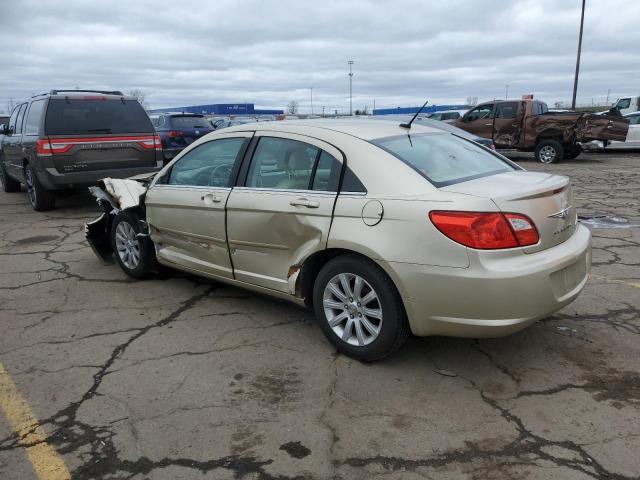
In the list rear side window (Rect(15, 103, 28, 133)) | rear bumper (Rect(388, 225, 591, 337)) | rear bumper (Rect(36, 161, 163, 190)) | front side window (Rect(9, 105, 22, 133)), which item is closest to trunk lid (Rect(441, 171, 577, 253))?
rear bumper (Rect(388, 225, 591, 337))

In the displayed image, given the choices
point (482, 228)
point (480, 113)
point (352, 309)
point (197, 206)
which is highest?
point (480, 113)

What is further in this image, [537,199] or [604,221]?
[604,221]

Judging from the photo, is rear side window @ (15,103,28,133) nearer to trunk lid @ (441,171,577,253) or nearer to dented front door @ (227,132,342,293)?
dented front door @ (227,132,342,293)

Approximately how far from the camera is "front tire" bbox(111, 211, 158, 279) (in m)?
5.20

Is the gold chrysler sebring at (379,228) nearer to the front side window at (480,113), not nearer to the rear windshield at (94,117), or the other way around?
the rear windshield at (94,117)

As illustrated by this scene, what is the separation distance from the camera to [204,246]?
444 cm

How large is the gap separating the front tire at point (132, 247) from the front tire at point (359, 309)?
2.22m

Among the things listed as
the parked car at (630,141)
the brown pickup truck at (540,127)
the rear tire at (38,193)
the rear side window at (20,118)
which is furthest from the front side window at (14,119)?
the parked car at (630,141)

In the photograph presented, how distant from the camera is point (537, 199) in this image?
321 centimetres

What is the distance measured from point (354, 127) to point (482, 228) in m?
1.35

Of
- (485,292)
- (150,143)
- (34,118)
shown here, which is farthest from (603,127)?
(485,292)

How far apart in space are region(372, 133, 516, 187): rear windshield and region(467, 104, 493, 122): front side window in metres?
14.1

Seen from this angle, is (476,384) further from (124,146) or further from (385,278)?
(124,146)

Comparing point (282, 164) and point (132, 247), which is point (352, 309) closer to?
point (282, 164)
